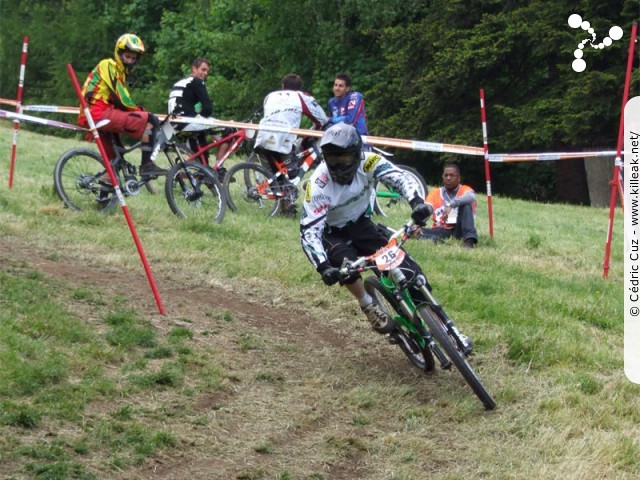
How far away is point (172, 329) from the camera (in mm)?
8562

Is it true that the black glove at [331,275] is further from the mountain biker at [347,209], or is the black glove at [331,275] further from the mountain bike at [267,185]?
the mountain bike at [267,185]

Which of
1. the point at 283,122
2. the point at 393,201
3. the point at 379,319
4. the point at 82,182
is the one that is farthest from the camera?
the point at 393,201

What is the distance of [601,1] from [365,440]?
2192 cm

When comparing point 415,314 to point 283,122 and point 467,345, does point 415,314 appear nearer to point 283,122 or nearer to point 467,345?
point 467,345

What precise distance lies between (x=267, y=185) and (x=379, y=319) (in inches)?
242

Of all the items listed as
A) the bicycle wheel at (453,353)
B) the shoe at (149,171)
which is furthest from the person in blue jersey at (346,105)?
the bicycle wheel at (453,353)

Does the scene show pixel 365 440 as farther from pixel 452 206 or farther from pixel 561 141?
pixel 561 141

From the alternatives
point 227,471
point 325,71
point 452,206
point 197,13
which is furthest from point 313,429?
point 197,13

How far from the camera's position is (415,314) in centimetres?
768

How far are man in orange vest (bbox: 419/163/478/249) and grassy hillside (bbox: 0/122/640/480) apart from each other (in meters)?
1.00

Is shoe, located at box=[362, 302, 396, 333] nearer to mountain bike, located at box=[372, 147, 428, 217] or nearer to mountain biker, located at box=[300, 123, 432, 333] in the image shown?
mountain biker, located at box=[300, 123, 432, 333]

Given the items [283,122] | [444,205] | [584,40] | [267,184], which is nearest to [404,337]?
[444,205]

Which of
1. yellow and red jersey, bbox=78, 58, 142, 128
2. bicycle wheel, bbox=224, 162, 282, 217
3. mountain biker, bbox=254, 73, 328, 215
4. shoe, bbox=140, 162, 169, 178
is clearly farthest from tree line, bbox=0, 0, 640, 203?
yellow and red jersey, bbox=78, 58, 142, 128

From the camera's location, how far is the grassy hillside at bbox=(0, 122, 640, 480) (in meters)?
6.40
